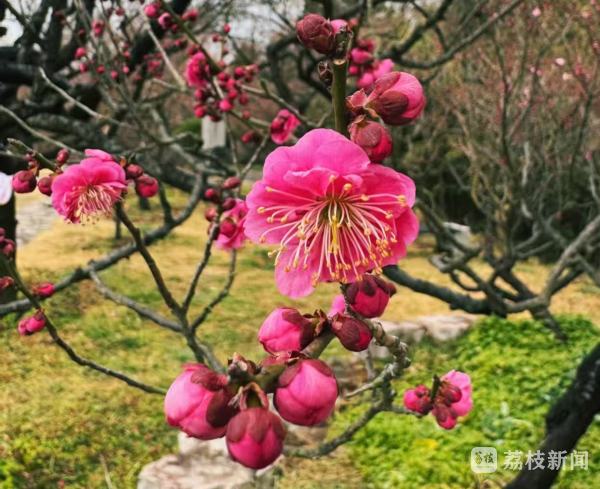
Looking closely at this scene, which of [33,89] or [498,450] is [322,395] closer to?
[498,450]

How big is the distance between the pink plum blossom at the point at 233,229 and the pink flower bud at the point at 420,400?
71 cm

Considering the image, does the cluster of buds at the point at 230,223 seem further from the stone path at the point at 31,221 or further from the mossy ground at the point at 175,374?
the stone path at the point at 31,221

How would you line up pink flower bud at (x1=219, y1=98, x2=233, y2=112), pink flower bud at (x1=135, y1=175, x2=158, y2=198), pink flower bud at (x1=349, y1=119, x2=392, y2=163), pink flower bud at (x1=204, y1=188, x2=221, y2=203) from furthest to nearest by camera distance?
pink flower bud at (x1=219, y1=98, x2=233, y2=112) < pink flower bud at (x1=204, y1=188, x2=221, y2=203) < pink flower bud at (x1=135, y1=175, x2=158, y2=198) < pink flower bud at (x1=349, y1=119, x2=392, y2=163)

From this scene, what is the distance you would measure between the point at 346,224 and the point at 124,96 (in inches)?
90.6

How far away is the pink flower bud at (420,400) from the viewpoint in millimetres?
1624

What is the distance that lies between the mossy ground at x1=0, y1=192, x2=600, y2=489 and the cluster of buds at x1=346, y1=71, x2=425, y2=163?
311 cm

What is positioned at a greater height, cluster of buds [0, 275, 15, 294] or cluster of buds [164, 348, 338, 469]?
cluster of buds [164, 348, 338, 469]

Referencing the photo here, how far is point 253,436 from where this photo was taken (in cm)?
59

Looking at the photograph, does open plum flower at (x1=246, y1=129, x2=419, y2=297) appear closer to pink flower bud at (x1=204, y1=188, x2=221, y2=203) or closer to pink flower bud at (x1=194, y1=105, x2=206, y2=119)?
pink flower bud at (x1=204, y1=188, x2=221, y2=203)

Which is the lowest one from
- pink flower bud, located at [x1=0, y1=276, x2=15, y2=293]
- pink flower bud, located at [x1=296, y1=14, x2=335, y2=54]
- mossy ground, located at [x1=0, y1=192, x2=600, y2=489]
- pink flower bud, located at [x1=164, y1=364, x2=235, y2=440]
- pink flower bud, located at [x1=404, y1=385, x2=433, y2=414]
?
mossy ground, located at [x1=0, y1=192, x2=600, y2=489]

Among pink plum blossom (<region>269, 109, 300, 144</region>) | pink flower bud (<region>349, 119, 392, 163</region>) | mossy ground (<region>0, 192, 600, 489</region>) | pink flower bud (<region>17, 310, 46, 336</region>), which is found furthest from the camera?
mossy ground (<region>0, 192, 600, 489</region>)

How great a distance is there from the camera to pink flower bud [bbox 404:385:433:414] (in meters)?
1.62

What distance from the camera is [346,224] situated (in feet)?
2.79

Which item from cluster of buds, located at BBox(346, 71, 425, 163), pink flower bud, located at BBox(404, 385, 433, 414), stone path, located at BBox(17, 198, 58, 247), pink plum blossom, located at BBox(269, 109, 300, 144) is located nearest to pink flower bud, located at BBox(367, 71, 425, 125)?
cluster of buds, located at BBox(346, 71, 425, 163)
